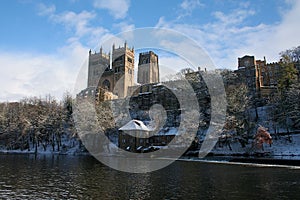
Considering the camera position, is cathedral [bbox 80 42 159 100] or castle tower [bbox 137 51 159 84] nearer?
cathedral [bbox 80 42 159 100]

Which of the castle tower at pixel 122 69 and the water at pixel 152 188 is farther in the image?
the castle tower at pixel 122 69

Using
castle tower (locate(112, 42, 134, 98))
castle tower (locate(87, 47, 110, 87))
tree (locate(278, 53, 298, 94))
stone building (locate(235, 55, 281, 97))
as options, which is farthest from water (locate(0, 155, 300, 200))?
castle tower (locate(87, 47, 110, 87))

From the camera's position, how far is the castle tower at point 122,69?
10419 centimetres

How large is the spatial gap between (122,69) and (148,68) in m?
12.2

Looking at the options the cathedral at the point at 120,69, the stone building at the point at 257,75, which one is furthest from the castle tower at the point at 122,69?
the stone building at the point at 257,75

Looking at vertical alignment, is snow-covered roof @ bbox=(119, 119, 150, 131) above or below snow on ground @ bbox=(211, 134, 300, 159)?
above

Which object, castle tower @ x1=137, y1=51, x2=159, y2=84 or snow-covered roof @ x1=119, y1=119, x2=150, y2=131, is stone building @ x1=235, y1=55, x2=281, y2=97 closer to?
snow-covered roof @ x1=119, y1=119, x2=150, y2=131

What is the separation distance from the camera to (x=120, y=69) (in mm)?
109688

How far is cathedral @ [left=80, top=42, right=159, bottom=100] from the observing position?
106625 mm

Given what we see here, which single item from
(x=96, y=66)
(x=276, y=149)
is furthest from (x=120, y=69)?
(x=276, y=149)

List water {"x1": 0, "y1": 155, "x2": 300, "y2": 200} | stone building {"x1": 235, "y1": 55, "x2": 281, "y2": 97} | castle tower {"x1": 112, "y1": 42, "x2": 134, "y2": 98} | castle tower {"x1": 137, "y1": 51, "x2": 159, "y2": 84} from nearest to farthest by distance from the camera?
water {"x1": 0, "y1": 155, "x2": 300, "y2": 200}, stone building {"x1": 235, "y1": 55, "x2": 281, "y2": 97}, castle tower {"x1": 112, "y1": 42, "x2": 134, "y2": 98}, castle tower {"x1": 137, "y1": 51, "x2": 159, "y2": 84}

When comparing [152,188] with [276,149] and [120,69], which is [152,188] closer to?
[276,149]

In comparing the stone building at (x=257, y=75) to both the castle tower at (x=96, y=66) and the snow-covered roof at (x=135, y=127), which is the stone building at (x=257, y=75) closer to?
the snow-covered roof at (x=135, y=127)

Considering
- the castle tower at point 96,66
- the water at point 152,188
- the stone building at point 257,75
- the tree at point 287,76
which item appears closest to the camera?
the water at point 152,188
